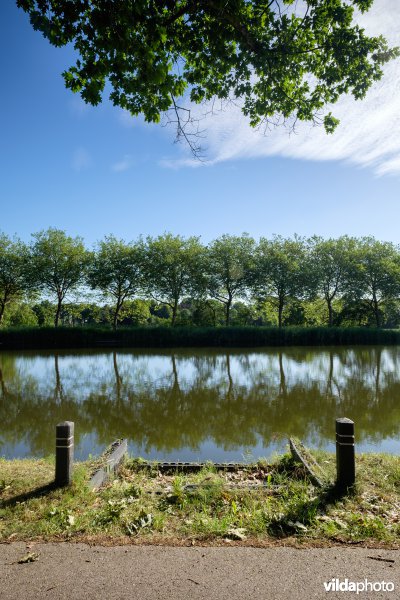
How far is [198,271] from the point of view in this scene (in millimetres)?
45781

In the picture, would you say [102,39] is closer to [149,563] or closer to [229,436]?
[149,563]

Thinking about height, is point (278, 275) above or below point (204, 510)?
above

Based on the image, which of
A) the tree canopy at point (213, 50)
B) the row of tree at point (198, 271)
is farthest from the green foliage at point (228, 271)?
the tree canopy at point (213, 50)

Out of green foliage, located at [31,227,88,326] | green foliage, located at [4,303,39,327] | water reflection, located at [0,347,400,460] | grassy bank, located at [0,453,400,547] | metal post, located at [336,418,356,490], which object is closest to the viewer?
grassy bank, located at [0,453,400,547]

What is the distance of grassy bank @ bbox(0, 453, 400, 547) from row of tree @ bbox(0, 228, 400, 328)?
131 feet

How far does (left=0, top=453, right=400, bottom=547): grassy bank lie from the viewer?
3.85 metres

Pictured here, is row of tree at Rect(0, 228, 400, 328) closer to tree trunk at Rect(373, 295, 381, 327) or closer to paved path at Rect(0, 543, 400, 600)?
tree trunk at Rect(373, 295, 381, 327)

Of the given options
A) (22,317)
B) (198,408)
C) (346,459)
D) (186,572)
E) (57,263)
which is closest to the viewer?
(186,572)

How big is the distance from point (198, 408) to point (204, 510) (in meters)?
7.46

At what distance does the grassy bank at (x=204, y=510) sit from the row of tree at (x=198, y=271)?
39.8 m

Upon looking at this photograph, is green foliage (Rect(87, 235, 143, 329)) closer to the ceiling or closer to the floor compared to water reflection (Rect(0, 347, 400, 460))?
closer to the ceiling

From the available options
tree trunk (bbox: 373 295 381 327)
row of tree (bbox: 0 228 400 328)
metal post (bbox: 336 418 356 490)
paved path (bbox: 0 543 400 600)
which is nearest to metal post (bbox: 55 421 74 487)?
paved path (bbox: 0 543 400 600)

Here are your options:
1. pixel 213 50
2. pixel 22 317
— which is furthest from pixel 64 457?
pixel 22 317

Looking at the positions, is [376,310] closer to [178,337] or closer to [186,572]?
[178,337]
